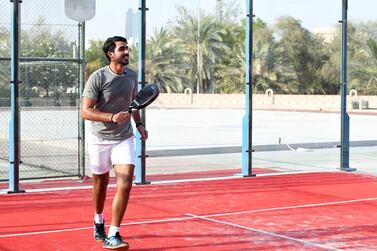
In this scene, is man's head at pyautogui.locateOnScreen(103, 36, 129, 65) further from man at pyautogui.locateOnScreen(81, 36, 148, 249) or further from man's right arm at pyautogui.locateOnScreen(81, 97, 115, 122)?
man's right arm at pyautogui.locateOnScreen(81, 97, 115, 122)

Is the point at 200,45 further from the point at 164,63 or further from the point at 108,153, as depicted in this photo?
the point at 108,153

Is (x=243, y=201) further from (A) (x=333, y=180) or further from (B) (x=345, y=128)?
(B) (x=345, y=128)

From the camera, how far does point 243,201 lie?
10.6 m

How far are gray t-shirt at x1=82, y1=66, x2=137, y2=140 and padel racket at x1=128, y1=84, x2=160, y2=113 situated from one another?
31 cm

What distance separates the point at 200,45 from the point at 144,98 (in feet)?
218

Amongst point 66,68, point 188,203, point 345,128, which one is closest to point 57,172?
point 66,68

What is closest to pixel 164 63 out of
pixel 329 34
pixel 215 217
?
pixel 329 34

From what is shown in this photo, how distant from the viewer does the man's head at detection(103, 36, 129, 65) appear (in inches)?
285

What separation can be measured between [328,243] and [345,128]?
696cm

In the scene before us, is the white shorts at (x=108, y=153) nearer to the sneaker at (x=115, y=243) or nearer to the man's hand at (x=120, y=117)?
the man's hand at (x=120, y=117)

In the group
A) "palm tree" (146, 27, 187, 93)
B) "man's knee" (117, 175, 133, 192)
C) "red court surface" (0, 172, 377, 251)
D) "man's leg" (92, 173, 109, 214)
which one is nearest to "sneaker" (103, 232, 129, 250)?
"red court surface" (0, 172, 377, 251)

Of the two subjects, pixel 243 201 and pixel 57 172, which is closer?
pixel 243 201

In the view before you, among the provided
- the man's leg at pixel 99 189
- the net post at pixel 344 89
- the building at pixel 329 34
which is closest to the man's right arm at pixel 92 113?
the man's leg at pixel 99 189

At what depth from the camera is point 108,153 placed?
742 centimetres
